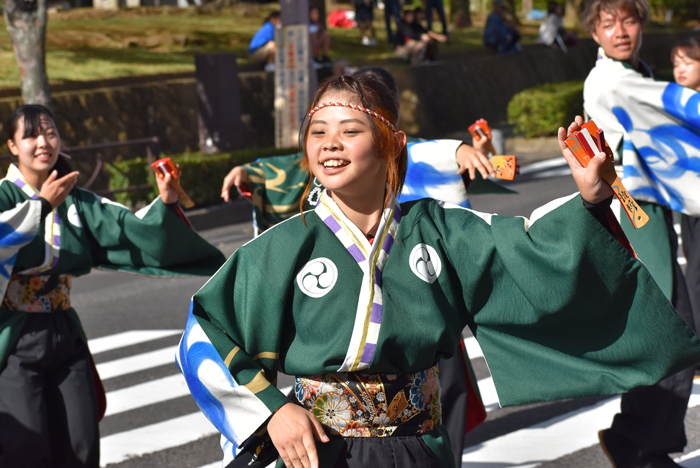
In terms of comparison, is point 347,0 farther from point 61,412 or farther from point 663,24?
point 61,412

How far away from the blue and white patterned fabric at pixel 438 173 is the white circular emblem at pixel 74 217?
147cm

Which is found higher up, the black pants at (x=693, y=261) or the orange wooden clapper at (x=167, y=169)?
the orange wooden clapper at (x=167, y=169)

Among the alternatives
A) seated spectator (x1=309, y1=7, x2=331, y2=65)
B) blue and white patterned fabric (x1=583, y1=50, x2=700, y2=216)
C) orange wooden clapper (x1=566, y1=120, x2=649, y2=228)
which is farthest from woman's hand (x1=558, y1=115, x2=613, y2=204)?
seated spectator (x1=309, y1=7, x2=331, y2=65)

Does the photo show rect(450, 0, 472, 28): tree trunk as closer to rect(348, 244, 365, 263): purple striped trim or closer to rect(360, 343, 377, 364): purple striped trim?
rect(348, 244, 365, 263): purple striped trim

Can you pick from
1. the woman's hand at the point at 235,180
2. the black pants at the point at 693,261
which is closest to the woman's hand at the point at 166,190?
the woman's hand at the point at 235,180

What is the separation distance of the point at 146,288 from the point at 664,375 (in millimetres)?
6410

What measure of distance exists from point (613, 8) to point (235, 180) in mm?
1950

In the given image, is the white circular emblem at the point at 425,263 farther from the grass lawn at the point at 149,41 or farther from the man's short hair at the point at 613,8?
the grass lawn at the point at 149,41

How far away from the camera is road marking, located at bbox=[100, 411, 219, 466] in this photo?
176 inches

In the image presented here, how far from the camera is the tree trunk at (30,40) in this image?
389 inches

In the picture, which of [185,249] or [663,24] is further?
[663,24]

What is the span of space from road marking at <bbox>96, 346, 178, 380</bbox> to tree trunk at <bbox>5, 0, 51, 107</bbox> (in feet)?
16.2

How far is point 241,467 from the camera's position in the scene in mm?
2314

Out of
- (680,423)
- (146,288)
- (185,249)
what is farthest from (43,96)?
(680,423)
